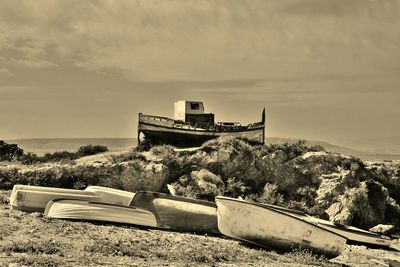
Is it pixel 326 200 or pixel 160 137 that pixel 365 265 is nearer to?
pixel 326 200

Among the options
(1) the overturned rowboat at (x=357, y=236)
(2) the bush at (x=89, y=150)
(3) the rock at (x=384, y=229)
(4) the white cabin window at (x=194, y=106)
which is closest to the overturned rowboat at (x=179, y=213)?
(1) the overturned rowboat at (x=357, y=236)

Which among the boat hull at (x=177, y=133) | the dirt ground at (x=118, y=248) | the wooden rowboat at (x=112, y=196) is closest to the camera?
the dirt ground at (x=118, y=248)

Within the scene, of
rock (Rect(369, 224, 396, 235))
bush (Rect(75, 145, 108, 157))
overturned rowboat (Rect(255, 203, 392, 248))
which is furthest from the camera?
bush (Rect(75, 145, 108, 157))

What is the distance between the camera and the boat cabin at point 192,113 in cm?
3691

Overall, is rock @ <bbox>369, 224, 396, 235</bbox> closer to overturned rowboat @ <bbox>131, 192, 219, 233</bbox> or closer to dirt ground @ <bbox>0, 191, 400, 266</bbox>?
dirt ground @ <bbox>0, 191, 400, 266</bbox>

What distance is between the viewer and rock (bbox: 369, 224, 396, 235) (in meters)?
22.2

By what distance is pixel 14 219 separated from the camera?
1413 cm

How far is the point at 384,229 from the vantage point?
879 inches

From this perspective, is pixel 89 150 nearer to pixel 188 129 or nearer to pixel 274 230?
pixel 188 129

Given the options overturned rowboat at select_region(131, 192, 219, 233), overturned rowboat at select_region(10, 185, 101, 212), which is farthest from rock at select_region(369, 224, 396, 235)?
overturned rowboat at select_region(10, 185, 101, 212)

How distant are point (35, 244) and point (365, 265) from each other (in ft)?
29.6

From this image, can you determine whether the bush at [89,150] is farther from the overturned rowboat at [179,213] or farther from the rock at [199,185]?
the overturned rowboat at [179,213]

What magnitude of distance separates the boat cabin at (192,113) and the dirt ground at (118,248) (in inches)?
840

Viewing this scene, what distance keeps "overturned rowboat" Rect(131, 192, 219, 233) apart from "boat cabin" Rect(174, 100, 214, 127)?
64.9 ft
